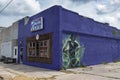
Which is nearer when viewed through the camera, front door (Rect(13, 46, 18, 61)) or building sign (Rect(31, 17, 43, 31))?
building sign (Rect(31, 17, 43, 31))

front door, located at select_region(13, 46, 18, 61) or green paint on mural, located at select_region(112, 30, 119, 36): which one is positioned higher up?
green paint on mural, located at select_region(112, 30, 119, 36)

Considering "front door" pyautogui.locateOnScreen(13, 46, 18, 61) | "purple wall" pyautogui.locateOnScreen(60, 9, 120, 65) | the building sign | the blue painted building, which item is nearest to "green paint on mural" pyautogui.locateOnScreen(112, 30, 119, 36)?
"purple wall" pyautogui.locateOnScreen(60, 9, 120, 65)

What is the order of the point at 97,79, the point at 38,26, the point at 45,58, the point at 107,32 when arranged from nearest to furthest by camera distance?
the point at 97,79 → the point at 45,58 → the point at 38,26 → the point at 107,32

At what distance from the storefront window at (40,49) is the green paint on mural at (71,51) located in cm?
143

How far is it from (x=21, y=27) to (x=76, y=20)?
30.4ft

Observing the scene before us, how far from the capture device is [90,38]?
20984mm

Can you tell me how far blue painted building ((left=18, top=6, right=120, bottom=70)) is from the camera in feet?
57.3

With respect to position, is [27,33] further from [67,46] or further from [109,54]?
[109,54]

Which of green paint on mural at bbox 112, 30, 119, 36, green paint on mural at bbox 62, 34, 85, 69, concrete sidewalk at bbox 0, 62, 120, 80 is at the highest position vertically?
green paint on mural at bbox 112, 30, 119, 36

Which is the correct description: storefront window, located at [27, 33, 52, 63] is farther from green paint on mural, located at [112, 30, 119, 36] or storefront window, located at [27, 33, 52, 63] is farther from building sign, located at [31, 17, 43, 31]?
green paint on mural, located at [112, 30, 119, 36]

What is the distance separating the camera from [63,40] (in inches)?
690

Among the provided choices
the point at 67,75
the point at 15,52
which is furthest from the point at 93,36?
the point at 15,52

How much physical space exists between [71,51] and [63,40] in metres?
1.56

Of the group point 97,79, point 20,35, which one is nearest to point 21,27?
point 20,35
